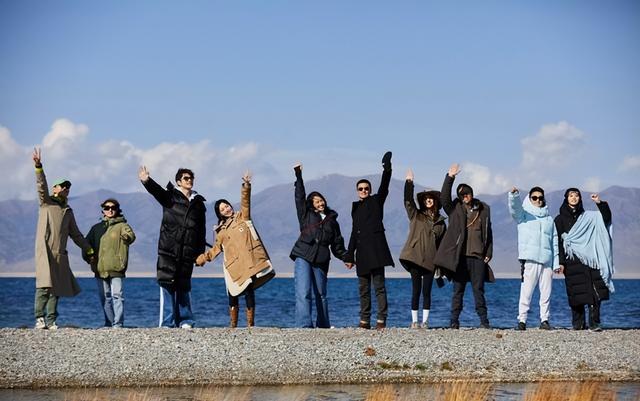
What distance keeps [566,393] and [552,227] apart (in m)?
6.11

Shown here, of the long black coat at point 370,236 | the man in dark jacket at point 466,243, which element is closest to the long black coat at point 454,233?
the man in dark jacket at point 466,243

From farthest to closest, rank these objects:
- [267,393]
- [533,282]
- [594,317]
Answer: [594,317] < [533,282] < [267,393]

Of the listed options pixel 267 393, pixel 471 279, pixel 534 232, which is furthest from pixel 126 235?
pixel 534 232

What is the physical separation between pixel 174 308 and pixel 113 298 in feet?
3.20

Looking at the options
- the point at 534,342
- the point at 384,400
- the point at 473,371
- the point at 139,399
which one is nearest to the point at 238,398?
the point at 139,399

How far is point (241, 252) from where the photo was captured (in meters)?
16.3

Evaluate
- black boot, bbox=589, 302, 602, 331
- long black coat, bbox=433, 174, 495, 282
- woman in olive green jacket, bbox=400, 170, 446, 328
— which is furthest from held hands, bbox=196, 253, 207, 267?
black boot, bbox=589, 302, 602, 331

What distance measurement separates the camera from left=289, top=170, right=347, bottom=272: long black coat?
54.7 ft

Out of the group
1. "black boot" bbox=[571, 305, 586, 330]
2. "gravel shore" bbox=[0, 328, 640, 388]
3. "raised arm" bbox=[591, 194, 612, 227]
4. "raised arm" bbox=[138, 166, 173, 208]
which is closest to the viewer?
"gravel shore" bbox=[0, 328, 640, 388]

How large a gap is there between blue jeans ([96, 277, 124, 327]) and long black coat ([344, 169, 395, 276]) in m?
3.46

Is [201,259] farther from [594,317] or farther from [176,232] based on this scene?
[594,317]

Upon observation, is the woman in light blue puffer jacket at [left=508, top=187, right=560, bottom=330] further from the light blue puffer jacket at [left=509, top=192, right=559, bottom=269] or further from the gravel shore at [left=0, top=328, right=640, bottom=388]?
the gravel shore at [left=0, top=328, right=640, bottom=388]

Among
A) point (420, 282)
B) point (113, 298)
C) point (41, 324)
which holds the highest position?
point (420, 282)

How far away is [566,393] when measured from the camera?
446 inches
